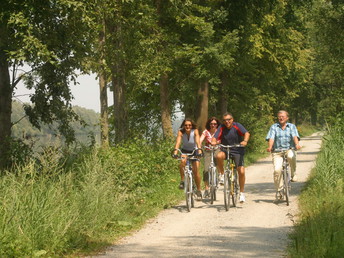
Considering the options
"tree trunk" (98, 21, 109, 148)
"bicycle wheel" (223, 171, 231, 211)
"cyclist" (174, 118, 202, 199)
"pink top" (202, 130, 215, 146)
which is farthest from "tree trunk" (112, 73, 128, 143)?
"bicycle wheel" (223, 171, 231, 211)

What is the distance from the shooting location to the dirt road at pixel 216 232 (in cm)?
950

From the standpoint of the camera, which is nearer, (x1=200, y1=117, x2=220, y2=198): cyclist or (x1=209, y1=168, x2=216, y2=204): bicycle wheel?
(x1=209, y1=168, x2=216, y2=204): bicycle wheel

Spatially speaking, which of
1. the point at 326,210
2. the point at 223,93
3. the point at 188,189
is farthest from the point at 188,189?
the point at 223,93

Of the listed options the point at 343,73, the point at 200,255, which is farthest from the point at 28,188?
the point at 343,73

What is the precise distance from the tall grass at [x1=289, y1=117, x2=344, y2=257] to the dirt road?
36 cm

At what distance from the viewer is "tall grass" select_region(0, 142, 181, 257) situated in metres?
9.09

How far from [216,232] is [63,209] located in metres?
2.65

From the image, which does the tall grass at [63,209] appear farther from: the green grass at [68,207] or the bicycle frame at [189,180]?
the bicycle frame at [189,180]

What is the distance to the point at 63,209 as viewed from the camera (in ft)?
33.1

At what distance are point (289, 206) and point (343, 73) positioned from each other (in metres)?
6.71

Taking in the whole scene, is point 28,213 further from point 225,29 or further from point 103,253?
point 225,29

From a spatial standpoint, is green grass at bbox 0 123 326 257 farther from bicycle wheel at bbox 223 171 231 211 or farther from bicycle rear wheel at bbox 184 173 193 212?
bicycle wheel at bbox 223 171 231 211

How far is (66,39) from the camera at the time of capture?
1469 centimetres

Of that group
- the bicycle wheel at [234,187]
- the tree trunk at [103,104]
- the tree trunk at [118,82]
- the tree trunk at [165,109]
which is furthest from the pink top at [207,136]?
the tree trunk at [165,109]
